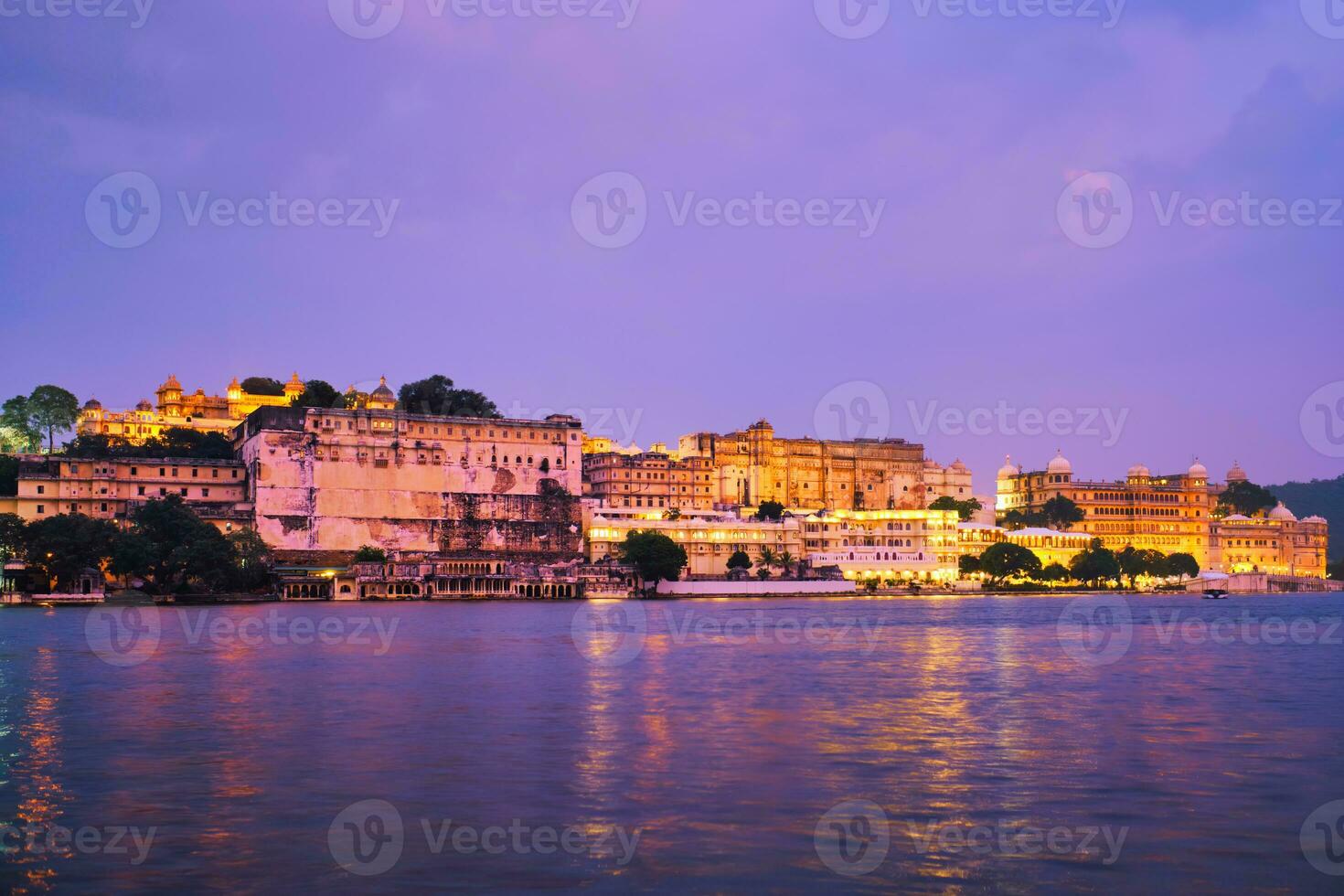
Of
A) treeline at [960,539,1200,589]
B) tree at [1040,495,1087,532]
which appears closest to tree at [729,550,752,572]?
treeline at [960,539,1200,589]

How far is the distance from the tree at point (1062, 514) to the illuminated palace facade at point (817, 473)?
1496 centimetres

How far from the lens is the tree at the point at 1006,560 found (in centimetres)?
11362

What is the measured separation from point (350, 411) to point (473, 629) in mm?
52326

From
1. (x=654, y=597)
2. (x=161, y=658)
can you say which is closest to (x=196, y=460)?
(x=654, y=597)

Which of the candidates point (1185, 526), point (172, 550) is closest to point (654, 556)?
point (172, 550)

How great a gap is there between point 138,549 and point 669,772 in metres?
66.3

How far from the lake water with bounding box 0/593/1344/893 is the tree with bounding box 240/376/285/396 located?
366 ft

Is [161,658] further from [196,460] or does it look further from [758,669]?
[196,460]

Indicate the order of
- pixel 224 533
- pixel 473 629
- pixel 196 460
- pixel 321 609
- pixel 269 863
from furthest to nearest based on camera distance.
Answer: pixel 196 460
pixel 224 533
pixel 321 609
pixel 473 629
pixel 269 863

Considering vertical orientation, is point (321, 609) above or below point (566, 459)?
below

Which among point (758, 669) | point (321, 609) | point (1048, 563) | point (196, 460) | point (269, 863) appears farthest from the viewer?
point (1048, 563)

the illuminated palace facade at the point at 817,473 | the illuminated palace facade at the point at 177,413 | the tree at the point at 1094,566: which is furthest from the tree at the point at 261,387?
the tree at the point at 1094,566

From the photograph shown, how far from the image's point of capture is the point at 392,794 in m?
16.2

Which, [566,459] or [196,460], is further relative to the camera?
[566,459]
